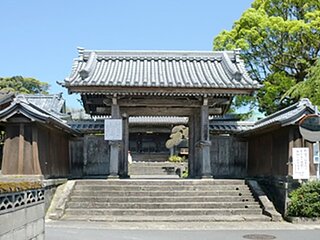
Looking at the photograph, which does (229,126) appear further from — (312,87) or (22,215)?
(22,215)

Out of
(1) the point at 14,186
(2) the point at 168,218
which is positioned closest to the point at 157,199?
(2) the point at 168,218

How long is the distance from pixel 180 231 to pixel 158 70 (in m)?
9.59

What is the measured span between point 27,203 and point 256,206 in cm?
939

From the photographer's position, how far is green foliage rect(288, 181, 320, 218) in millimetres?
12961

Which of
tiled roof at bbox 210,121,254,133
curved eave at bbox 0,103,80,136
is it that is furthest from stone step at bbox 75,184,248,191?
tiled roof at bbox 210,121,254,133

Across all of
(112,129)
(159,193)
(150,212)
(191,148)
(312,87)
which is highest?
(312,87)

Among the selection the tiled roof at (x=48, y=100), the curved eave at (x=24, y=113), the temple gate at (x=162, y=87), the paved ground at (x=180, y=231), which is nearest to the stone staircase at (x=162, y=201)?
the paved ground at (x=180, y=231)

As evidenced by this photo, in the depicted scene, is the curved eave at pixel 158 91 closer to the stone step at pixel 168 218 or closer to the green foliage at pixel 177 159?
the stone step at pixel 168 218

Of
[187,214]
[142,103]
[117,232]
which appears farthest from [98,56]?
[117,232]

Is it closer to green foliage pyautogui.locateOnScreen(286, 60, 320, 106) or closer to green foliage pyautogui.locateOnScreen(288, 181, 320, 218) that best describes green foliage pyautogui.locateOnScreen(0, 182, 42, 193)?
green foliage pyautogui.locateOnScreen(288, 181, 320, 218)

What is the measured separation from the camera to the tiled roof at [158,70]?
1688 cm

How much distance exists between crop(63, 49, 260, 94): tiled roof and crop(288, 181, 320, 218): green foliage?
5.01 m

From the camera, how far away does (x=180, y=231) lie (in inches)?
450

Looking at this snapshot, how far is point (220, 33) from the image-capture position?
29109mm
